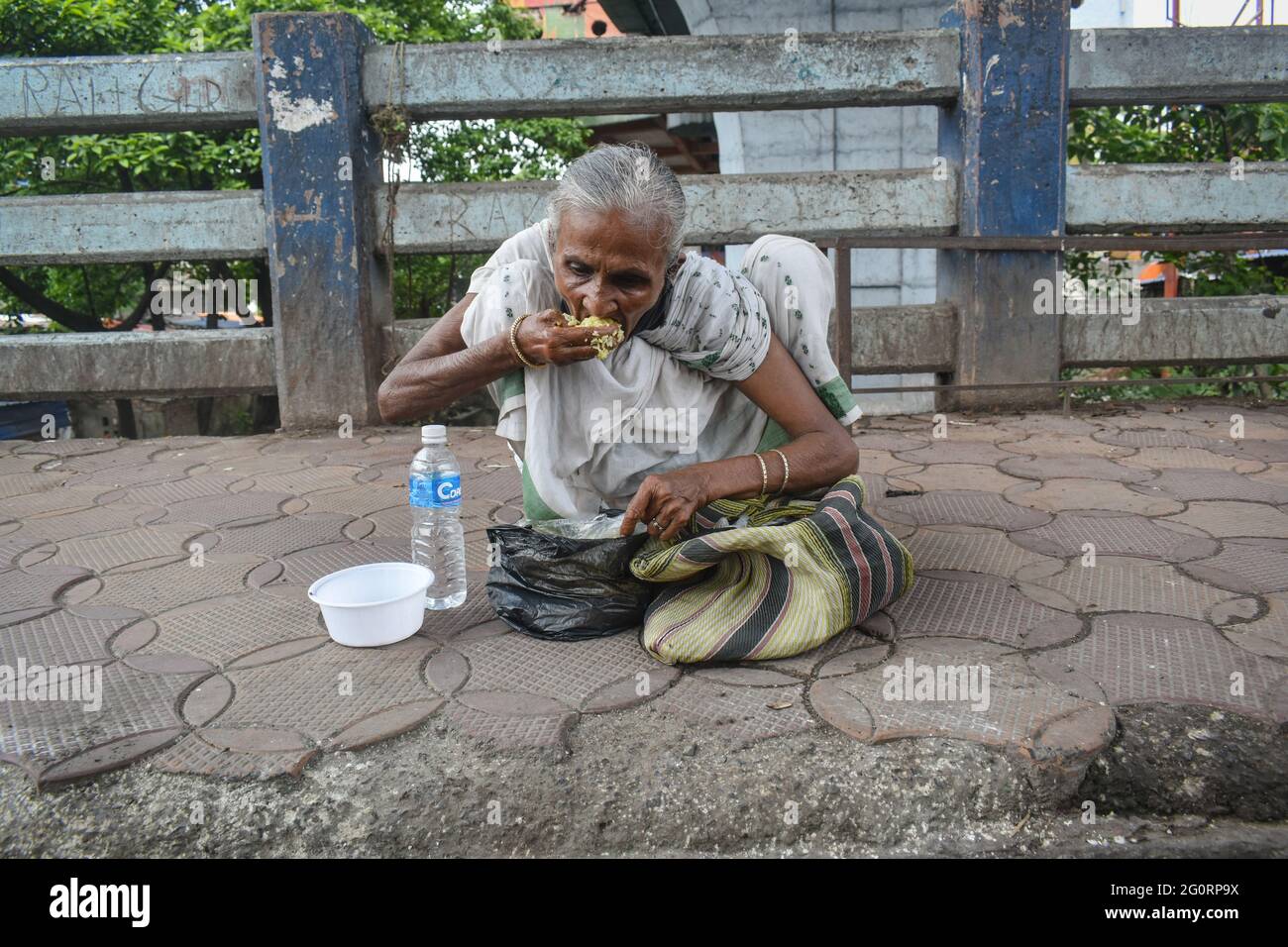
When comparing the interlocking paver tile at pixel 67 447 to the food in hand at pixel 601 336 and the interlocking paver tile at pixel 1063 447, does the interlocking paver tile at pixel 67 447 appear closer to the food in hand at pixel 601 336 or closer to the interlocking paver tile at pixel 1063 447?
the food in hand at pixel 601 336

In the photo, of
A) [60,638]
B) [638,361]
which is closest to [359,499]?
[60,638]

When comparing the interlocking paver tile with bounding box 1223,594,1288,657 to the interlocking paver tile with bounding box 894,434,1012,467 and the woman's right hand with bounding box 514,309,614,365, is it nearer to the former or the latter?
the woman's right hand with bounding box 514,309,614,365

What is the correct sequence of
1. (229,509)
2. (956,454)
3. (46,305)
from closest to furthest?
1. (229,509)
2. (956,454)
3. (46,305)

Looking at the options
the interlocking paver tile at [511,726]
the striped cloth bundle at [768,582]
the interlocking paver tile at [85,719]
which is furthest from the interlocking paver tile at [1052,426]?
the interlocking paver tile at [85,719]

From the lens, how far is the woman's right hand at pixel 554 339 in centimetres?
187

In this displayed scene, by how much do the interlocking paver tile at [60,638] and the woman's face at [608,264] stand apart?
1350 millimetres

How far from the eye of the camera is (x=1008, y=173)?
14.8 feet

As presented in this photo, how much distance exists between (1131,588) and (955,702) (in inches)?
34.2

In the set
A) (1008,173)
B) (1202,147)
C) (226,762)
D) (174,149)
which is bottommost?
(226,762)

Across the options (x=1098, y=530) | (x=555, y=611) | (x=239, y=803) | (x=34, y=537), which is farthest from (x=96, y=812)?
(x=1098, y=530)

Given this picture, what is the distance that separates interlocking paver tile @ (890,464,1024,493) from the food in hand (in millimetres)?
1861

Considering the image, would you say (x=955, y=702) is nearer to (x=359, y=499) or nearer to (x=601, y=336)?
(x=601, y=336)

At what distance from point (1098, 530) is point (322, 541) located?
2451 millimetres

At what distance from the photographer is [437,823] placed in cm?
147
